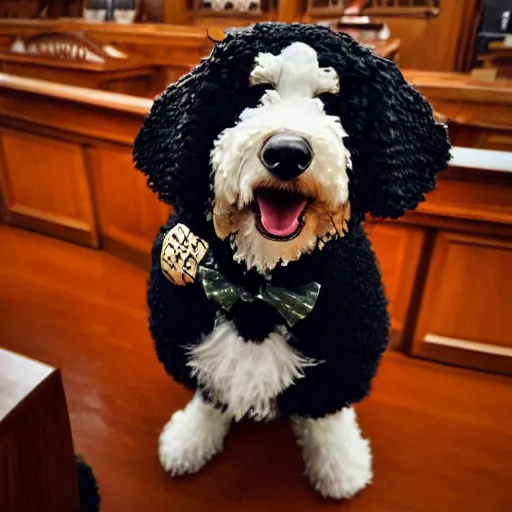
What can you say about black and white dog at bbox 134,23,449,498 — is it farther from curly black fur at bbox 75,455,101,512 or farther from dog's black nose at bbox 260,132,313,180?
curly black fur at bbox 75,455,101,512

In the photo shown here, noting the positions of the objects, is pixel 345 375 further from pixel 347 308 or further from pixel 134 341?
pixel 134 341

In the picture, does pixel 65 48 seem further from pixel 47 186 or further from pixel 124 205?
Result: pixel 124 205

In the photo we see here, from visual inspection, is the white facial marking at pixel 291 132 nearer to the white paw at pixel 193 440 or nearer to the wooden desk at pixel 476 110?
the white paw at pixel 193 440

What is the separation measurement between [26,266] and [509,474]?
1640 mm

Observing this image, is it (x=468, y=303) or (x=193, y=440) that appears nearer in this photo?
(x=193, y=440)

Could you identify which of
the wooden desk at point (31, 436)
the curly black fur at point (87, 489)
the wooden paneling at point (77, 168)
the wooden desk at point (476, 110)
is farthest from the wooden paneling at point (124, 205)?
→ the wooden desk at point (476, 110)

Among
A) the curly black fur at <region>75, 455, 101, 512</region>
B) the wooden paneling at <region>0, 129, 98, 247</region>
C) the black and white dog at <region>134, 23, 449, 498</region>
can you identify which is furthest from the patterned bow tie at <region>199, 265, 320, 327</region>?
the wooden paneling at <region>0, 129, 98, 247</region>

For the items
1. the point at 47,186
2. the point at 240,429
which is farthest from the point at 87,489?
the point at 47,186

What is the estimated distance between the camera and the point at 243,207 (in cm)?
62

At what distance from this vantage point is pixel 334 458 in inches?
41.1

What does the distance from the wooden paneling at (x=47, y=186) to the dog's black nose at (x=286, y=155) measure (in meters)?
1.35

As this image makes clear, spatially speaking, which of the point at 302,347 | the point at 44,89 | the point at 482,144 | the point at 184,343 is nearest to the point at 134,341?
the point at 184,343

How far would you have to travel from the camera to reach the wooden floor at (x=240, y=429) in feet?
3.52

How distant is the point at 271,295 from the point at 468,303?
29.5 inches
